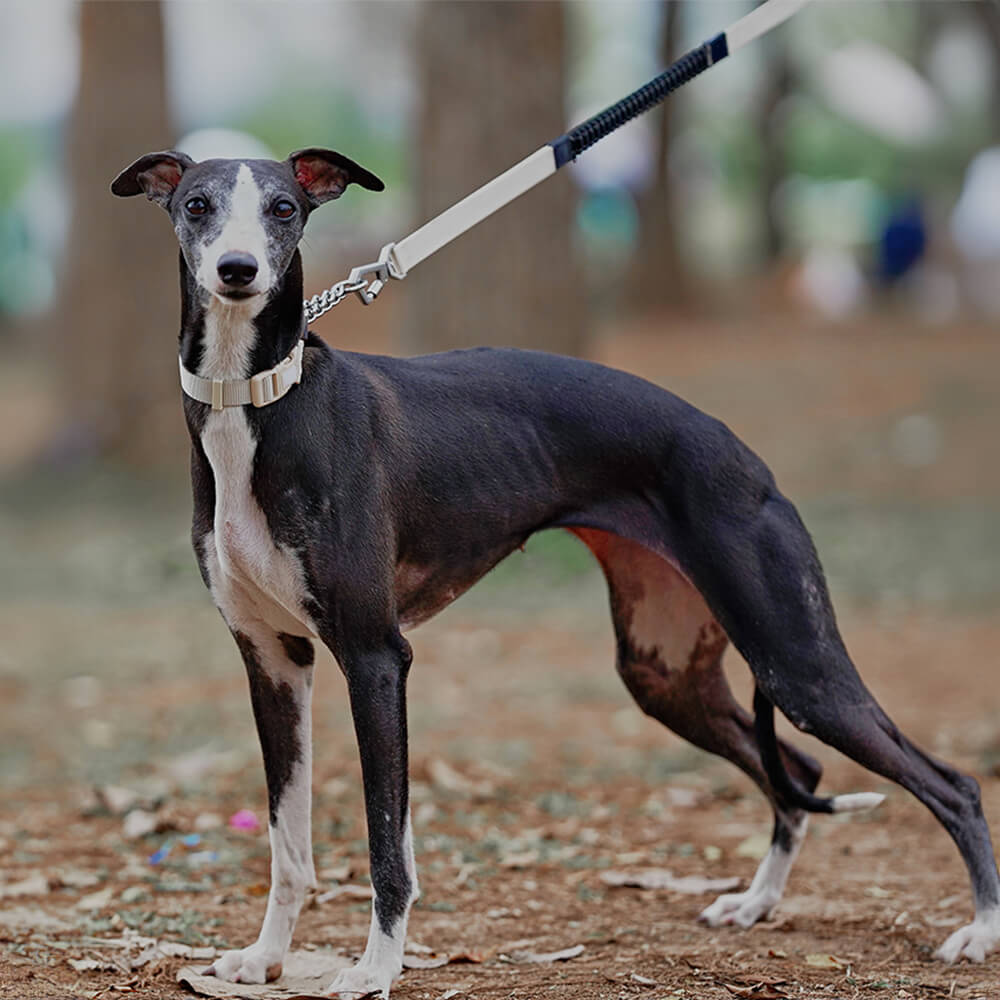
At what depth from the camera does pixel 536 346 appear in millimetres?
11508

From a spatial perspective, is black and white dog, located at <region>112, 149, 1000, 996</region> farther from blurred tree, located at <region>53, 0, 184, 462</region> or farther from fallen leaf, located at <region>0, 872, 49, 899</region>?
blurred tree, located at <region>53, 0, 184, 462</region>

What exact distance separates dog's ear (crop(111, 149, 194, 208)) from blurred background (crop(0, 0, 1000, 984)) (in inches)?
16.7

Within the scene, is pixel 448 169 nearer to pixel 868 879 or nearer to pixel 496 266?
pixel 496 266

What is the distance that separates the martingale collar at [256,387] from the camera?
13.4ft

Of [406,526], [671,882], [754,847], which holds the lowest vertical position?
[754,847]

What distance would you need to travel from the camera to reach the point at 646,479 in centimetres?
459

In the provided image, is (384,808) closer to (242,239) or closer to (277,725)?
(277,725)

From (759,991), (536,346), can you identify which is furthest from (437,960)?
(536,346)

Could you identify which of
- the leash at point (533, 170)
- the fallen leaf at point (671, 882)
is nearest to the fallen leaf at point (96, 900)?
the fallen leaf at point (671, 882)

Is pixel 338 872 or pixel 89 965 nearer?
pixel 89 965

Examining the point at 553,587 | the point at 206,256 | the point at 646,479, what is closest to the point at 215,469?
the point at 206,256

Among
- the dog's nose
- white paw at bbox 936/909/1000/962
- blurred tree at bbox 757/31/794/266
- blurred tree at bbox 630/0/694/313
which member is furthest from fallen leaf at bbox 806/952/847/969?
blurred tree at bbox 757/31/794/266

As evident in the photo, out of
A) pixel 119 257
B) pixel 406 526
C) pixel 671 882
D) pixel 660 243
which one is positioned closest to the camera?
pixel 406 526

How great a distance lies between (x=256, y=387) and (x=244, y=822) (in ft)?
8.53
